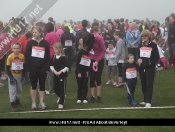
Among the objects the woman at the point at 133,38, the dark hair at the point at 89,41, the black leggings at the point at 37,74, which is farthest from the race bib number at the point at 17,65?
the woman at the point at 133,38

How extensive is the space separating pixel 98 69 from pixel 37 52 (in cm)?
159

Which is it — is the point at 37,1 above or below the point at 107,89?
above

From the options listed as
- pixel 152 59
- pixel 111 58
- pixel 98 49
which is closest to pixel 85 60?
pixel 98 49

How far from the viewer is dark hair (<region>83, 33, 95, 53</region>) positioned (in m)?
7.74

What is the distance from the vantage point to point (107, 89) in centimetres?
984

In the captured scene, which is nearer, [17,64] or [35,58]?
[35,58]

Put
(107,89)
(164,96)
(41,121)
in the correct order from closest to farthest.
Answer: (41,121) < (164,96) < (107,89)

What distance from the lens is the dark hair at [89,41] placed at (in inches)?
305

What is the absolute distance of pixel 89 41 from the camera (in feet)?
25.5

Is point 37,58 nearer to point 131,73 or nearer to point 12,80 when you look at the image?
point 12,80

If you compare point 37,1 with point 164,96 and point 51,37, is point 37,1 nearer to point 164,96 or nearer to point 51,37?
point 51,37

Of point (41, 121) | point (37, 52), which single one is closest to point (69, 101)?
point (37, 52)

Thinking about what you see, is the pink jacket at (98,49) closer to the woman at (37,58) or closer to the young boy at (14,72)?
the woman at (37,58)

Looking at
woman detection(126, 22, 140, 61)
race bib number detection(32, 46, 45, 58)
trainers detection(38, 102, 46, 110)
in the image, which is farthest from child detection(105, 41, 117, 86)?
trainers detection(38, 102, 46, 110)
